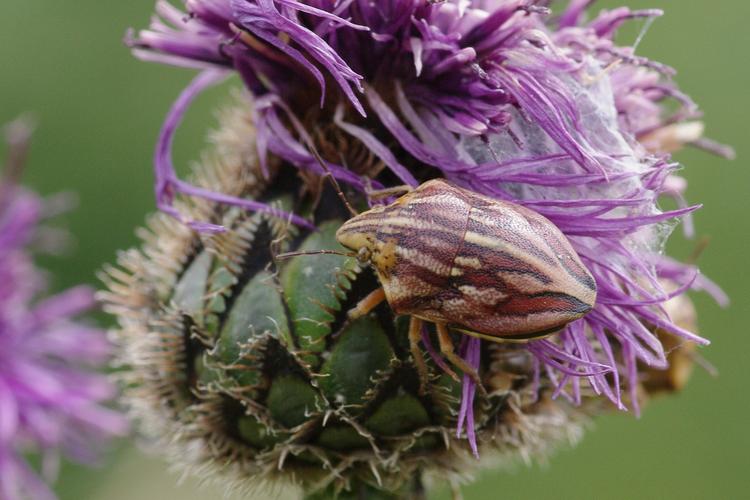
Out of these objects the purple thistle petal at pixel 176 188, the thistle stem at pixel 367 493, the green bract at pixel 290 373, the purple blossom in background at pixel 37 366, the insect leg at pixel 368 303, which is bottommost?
the purple blossom in background at pixel 37 366

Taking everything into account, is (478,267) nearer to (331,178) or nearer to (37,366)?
(331,178)

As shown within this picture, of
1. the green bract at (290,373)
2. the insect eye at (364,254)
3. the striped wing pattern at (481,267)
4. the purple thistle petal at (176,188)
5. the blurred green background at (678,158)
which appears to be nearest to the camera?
the striped wing pattern at (481,267)

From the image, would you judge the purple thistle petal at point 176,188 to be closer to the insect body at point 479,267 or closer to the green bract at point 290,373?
the green bract at point 290,373

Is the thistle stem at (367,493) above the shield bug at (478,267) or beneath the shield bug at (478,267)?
beneath

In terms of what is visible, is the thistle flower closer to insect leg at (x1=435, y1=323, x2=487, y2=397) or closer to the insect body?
insect leg at (x1=435, y1=323, x2=487, y2=397)

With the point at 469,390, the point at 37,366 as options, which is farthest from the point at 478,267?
the point at 37,366

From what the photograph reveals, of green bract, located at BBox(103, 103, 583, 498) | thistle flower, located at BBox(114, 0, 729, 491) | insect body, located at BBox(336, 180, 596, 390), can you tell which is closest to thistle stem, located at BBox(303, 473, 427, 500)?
green bract, located at BBox(103, 103, 583, 498)

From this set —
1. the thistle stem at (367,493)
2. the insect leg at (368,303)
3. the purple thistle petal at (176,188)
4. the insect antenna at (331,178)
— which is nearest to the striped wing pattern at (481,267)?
the insect leg at (368,303)
